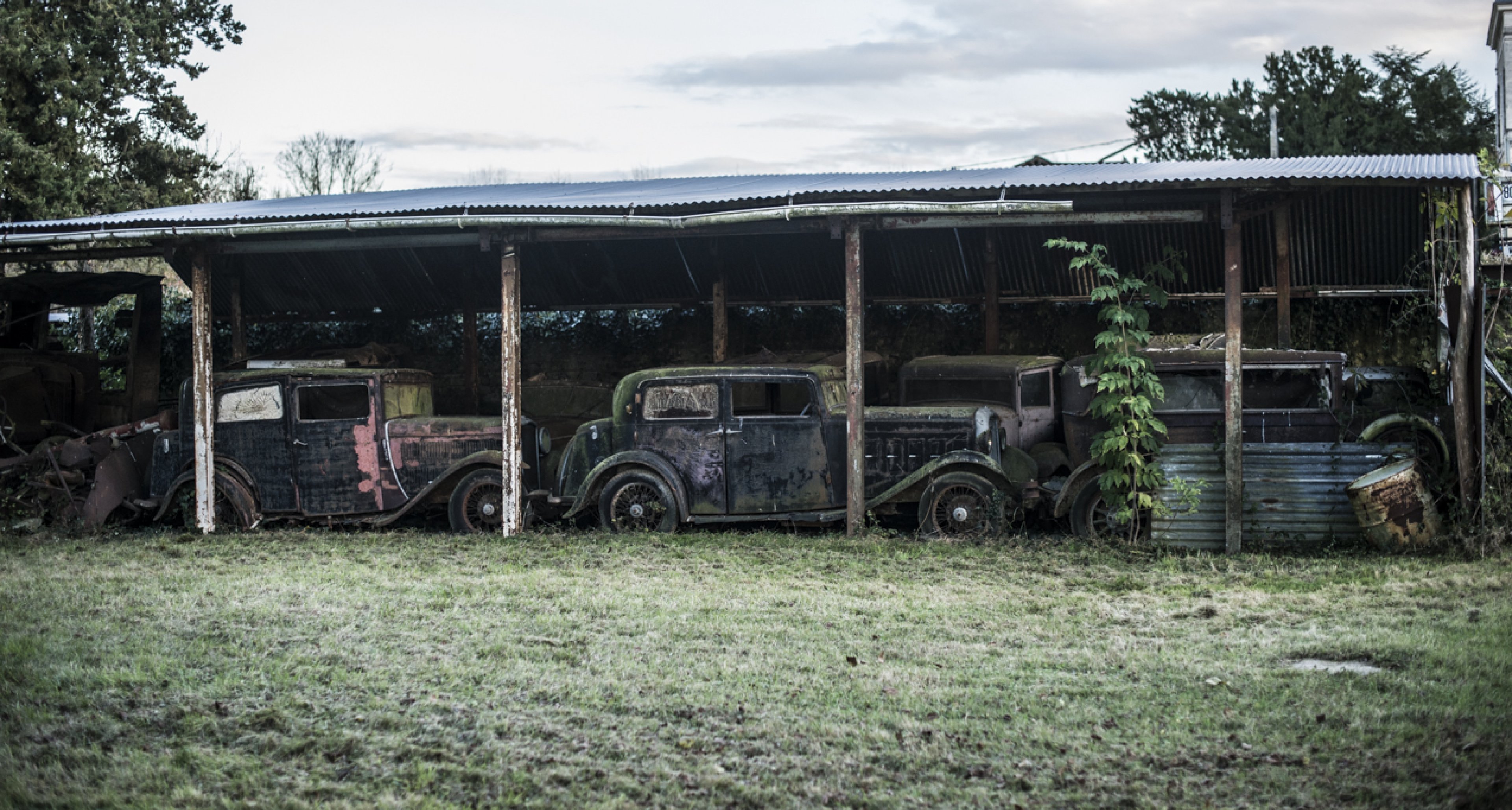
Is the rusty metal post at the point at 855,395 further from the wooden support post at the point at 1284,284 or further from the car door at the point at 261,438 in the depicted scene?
the car door at the point at 261,438

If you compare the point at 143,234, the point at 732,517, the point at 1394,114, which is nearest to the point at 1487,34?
the point at 1394,114

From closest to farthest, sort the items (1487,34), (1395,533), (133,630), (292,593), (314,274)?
(133,630)
(292,593)
(1395,533)
(314,274)
(1487,34)

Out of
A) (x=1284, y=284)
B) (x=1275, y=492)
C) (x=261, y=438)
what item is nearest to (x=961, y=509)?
(x=1275, y=492)

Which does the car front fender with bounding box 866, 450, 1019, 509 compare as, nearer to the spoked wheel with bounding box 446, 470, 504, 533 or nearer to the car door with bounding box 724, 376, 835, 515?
the car door with bounding box 724, 376, 835, 515

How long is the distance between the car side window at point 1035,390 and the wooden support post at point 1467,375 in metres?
3.16

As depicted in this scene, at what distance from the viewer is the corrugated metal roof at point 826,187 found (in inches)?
350

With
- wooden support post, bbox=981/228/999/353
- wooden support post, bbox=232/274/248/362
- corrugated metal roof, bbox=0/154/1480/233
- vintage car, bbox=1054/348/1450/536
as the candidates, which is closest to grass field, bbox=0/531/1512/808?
vintage car, bbox=1054/348/1450/536

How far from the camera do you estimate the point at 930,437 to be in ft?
31.9

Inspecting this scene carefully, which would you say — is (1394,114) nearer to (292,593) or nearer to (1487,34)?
(1487,34)

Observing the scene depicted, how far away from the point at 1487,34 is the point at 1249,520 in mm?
16122

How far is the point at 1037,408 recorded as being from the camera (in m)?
10.4

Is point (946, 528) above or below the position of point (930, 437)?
below

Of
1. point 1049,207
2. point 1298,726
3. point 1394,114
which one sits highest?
point 1394,114

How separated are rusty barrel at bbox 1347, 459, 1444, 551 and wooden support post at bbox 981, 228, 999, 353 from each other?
4775 mm
